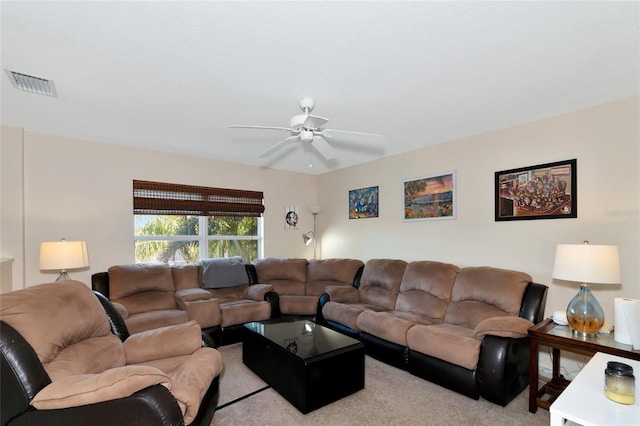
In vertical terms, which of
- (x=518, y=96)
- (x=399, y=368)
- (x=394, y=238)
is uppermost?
(x=518, y=96)

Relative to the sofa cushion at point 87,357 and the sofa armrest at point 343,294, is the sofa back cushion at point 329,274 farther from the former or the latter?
the sofa cushion at point 87,357

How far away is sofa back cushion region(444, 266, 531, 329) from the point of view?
2.86 metres

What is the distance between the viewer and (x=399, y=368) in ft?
10.1

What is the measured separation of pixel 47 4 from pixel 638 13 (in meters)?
2.99

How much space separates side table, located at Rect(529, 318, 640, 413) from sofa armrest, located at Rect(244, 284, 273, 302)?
2929 mm

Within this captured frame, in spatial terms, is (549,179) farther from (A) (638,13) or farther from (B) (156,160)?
(B) (156,160)

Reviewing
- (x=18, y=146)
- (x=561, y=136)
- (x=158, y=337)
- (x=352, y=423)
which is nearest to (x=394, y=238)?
(x=561, y=136)

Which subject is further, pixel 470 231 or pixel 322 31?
pixel 470 231

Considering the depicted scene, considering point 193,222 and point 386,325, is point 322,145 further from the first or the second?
point 193,222

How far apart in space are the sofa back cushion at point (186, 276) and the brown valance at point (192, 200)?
0.84 meters

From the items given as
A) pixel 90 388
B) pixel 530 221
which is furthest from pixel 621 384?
pixel 90 388

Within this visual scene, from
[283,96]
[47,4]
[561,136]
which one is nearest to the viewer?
[47,4]

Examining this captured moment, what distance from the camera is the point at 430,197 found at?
4.11 metres

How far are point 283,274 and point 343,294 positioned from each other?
108 cm
